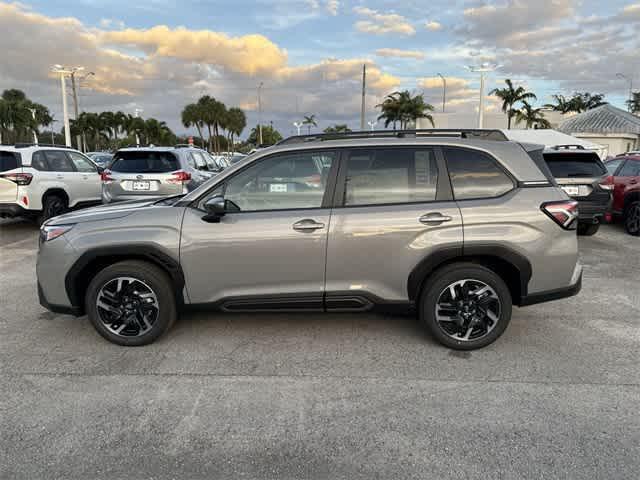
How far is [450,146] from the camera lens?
3.83m

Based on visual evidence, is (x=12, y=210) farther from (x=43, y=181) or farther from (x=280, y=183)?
(x=280, y=183)

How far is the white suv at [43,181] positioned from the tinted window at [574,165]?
9261mm

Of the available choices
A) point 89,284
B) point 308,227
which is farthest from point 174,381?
point 308,227

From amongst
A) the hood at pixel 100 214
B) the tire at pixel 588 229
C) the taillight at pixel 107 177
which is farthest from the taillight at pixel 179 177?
the tire at pixel 588 229

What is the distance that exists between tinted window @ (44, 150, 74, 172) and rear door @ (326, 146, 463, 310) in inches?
313

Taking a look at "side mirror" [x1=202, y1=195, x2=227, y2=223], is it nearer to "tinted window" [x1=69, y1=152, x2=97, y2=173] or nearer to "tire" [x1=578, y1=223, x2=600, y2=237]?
"tire" [x1=578, y1=223, x2=600, y2=237]

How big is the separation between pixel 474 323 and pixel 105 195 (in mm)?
7428

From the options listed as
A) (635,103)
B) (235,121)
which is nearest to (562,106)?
(635,103)

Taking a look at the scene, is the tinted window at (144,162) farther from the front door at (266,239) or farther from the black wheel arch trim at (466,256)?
the black wheel arch trim at (466,256)

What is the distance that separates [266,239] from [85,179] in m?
8.05

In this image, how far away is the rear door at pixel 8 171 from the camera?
848 centimetres

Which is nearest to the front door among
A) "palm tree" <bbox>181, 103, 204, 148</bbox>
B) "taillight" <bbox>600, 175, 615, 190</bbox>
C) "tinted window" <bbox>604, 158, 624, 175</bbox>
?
"taillight" <bbox>600, 175, 615, 190</bbox>

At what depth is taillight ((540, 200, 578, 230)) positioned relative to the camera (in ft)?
12.1

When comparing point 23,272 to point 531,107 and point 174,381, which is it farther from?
point 531,107
